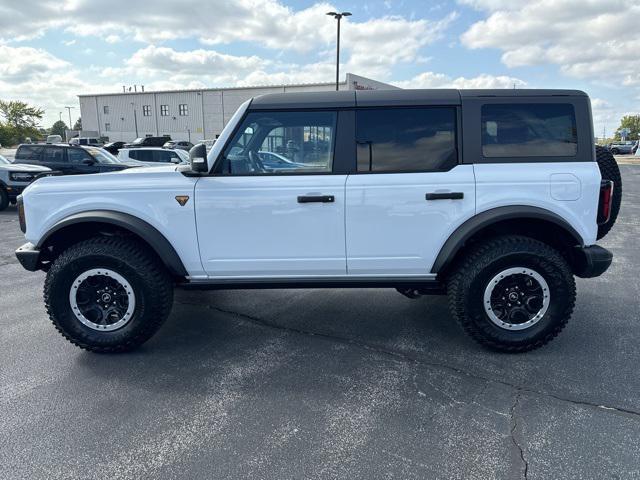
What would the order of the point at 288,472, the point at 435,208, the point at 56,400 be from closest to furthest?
the point at 288,472, the point at 56,400, the point at 435,208

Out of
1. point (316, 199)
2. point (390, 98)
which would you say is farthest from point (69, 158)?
point (390, 98)

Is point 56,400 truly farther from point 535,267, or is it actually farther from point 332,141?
point 535,267

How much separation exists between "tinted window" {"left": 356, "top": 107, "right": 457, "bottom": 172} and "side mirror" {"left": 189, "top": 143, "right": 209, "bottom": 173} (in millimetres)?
1166

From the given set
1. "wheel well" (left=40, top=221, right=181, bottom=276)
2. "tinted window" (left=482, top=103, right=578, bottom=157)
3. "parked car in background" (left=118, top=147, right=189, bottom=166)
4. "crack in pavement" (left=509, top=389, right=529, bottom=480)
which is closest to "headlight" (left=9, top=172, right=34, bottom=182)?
"parked car in background" (left=118, top=147, right=189, bottom=166)

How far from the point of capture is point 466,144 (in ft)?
11.2

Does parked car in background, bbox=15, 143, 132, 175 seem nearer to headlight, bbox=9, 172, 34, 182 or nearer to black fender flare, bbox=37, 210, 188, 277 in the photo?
headlight, bbox=9, 172, 34, 182

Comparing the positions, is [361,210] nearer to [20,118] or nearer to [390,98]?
[390,98]

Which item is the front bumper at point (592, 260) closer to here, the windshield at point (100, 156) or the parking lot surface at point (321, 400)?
the parking lot surface at point (321, 400)

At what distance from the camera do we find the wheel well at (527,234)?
348 cm

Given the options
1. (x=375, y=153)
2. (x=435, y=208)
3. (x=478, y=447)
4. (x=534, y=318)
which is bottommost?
(x=478, y=447)

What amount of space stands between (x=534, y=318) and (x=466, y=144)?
1.46m

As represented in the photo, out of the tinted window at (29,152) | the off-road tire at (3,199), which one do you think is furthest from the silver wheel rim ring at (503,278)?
the tinted window at (29,152)

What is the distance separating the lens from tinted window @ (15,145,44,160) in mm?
13688

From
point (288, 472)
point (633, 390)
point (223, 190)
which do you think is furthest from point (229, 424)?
point (633, 390)
